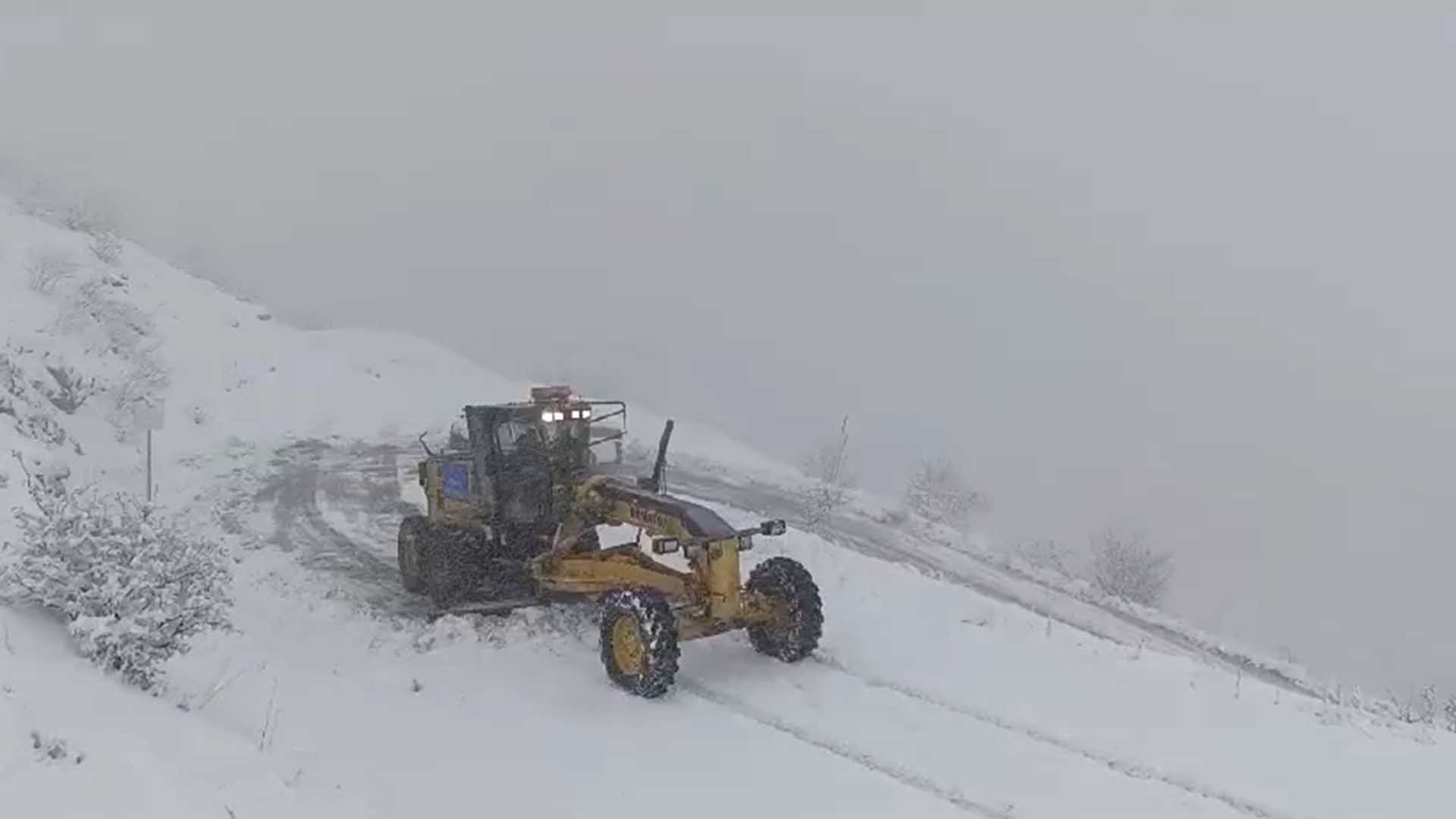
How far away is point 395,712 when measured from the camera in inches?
433

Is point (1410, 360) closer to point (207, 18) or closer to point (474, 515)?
point (474, 515)

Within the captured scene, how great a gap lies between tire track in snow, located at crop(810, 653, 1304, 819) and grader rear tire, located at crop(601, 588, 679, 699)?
1.99 meters

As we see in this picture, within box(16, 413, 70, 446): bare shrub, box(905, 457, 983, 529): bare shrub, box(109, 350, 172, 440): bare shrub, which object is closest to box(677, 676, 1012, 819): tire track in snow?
box(16, 413, 70, 446): bare shrub

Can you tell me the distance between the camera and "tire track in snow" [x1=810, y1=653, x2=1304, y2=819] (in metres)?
9.37

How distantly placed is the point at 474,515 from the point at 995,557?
1417cm

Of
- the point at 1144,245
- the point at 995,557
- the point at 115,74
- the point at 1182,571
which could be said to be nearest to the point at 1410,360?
the point at 1144,245

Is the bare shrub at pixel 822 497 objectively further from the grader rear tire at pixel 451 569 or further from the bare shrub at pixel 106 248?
the bare shrub at pixel 106 248

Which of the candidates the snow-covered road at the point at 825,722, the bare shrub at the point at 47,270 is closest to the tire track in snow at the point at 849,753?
the snow-covered road at the point at 825,722

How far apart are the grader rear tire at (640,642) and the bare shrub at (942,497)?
23974mm

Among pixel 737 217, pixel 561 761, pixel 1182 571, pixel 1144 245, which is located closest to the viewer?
Result: pixel 561 761

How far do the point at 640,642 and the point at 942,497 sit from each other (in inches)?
1110

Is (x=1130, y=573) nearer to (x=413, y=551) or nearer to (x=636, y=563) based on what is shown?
(x=413, y=551)

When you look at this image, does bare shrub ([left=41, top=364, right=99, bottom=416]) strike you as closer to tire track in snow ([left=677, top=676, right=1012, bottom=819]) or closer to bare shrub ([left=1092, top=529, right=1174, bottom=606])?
tire track in snow ([left=677, top=676, right=1012, bottom=819])

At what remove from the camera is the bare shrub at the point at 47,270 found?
2815 cm
